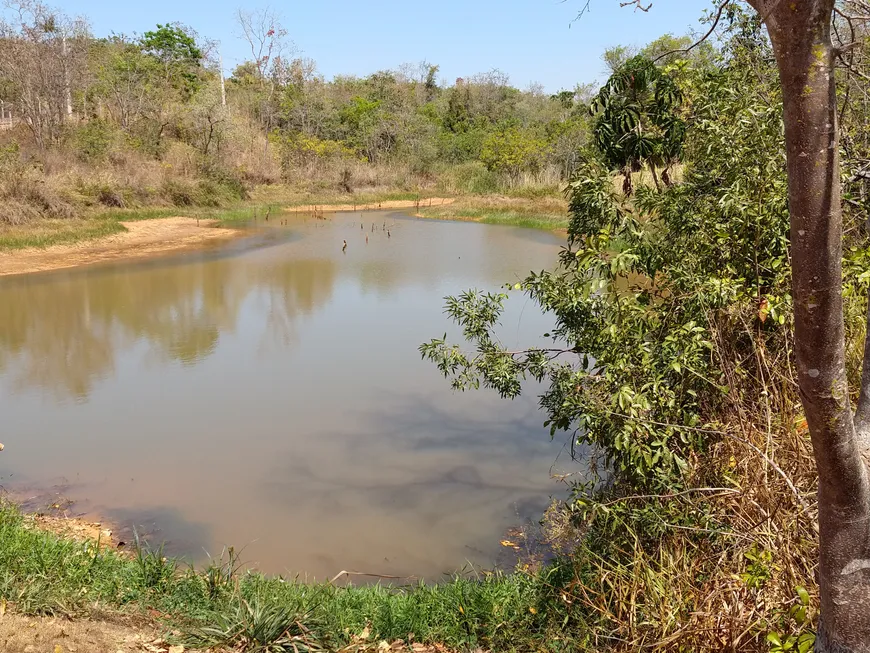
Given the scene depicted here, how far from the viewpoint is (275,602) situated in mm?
3270

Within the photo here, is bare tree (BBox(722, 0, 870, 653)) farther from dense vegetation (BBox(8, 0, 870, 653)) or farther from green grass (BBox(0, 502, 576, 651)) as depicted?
green grass (BBox(0, 502, 576, 651))

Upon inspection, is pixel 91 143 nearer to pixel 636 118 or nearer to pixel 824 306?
pixel 636 118

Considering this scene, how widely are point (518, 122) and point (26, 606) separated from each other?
111 feet

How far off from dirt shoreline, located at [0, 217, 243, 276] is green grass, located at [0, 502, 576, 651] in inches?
425

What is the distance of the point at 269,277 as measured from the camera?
13242 millimetres

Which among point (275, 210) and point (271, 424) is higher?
point (275, 210)

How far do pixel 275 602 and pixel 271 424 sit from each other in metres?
3.33

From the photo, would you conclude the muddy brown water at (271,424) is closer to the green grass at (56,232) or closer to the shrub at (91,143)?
the green grass at (56,232)

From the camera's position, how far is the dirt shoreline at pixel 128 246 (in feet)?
43.6

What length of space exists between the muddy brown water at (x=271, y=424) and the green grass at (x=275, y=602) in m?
0.74

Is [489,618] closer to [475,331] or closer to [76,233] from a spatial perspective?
[475,331]

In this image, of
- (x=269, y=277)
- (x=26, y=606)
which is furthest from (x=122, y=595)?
(x=269, y=277)

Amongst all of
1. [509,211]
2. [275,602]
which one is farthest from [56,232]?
[275,602]

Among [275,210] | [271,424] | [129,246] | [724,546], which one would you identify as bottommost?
[271,424]
